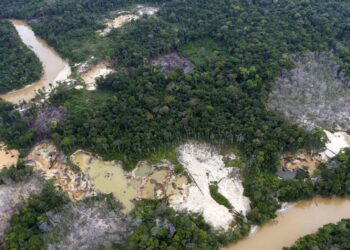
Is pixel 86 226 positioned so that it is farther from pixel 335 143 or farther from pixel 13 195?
pixel 335 143

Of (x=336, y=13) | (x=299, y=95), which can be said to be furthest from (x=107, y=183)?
(x=336, y=13)

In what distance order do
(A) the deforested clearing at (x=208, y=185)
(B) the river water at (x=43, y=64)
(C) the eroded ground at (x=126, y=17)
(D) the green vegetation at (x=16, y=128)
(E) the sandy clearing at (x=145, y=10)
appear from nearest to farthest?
(A) the deforested clearing at (x=208, y=185) → (D) the green vegetation at (x=16, y=128) → (B) the river water at (x=43, y=64) → (C) the eroded ground at (x=126, y=17) → (E) the sandy clearing at (x=145, y=10)

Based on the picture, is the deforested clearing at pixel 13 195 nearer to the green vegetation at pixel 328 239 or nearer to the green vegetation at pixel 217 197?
the green vegetation at pixel 217 197

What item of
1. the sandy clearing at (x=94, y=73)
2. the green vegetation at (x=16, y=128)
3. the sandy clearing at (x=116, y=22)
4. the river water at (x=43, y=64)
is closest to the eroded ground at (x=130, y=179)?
the green vegetation at (x=16, y=128)

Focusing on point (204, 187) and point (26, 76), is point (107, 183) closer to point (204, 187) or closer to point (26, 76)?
point (204, 187)

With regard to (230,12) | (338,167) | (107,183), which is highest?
(230,12)

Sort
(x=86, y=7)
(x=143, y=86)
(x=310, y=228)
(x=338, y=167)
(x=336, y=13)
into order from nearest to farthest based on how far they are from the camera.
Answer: (x=310, y=228)
(x=338, y=167)
(x=143, y=86)
(x=336, y=13)
(x=86, y=7)

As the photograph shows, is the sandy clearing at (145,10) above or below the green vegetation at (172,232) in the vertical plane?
above

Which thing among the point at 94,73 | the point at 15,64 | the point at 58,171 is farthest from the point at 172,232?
the point at 15,64
